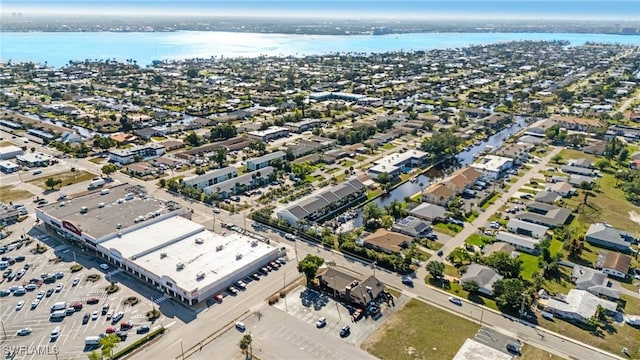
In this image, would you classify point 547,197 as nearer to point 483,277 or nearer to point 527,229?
point 527,229

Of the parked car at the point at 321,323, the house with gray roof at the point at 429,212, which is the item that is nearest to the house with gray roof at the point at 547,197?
the house with gray roof at the point at 429,212

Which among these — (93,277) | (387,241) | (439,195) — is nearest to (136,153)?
(93,277)

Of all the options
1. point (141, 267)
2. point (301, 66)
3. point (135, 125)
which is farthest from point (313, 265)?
point (301, 66)

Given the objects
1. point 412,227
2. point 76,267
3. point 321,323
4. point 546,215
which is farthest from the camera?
point 546,215

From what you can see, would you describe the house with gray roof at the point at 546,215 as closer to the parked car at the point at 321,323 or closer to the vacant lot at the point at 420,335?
the vacant lot at the point at 420,335

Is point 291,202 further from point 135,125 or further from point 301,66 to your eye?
point 301,66

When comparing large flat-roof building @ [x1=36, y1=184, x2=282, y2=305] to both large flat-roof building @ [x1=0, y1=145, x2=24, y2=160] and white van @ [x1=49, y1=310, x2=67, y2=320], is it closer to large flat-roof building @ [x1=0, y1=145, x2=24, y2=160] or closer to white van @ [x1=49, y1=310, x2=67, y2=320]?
white van @ [x1=49, y1=310, x2=67, y2=320]
